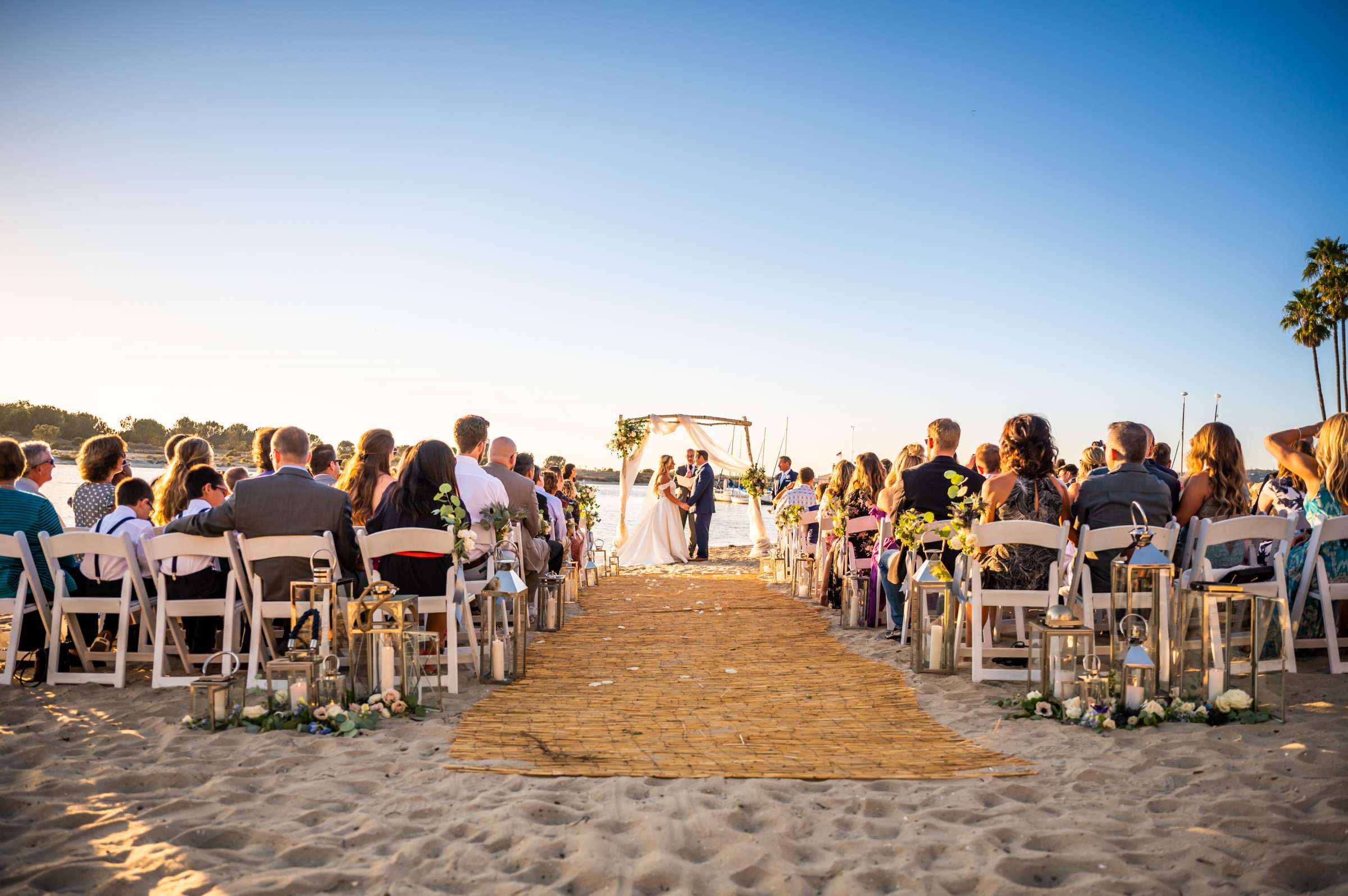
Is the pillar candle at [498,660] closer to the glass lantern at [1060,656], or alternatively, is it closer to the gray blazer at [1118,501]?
the glass lantern at [1060,656]

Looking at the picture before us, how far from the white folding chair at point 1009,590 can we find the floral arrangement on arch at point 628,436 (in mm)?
12558

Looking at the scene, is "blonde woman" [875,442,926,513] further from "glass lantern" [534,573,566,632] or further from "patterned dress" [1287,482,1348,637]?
"glass lantern" [534,573,566,632]

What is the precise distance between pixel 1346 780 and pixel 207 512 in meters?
5.54

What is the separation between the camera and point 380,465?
247 inches

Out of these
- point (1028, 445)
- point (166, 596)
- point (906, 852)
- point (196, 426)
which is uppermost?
point (196, 426)

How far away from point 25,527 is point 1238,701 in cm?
671

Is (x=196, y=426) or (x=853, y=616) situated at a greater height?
(x=196, y=426)

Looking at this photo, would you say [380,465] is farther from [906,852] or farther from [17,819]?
[906,852]

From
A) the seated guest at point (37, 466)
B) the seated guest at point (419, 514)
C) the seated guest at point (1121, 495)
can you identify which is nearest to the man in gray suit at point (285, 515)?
the seated guest at point (419, 514)

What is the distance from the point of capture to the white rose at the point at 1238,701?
398 cm

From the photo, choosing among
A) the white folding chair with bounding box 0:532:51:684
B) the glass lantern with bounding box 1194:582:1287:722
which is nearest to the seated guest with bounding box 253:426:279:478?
the white folding chair with bounding box 0:532:51:684

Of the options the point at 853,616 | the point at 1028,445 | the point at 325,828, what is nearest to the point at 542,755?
the point at 325,828

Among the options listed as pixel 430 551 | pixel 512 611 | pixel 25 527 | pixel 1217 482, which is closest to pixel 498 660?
pixel 512 611

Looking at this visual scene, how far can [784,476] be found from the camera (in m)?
16.2
